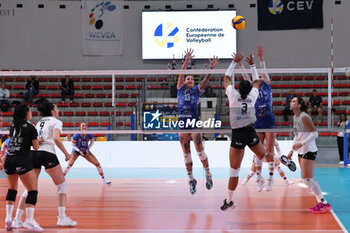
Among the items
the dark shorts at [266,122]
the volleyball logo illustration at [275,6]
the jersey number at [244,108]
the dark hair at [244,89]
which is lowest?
the dark shorts at [266,122]

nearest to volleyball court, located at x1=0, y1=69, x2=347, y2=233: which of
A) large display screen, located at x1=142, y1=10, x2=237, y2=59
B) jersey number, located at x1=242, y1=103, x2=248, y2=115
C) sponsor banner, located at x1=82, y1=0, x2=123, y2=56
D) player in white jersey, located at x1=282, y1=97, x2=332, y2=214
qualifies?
player in white jersey, located at x1=282, y1=97, x2=332, y2=214

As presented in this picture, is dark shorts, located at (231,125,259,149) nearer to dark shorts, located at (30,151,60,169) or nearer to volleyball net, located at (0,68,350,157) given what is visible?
volleyball net, located at (0,68,350,157)

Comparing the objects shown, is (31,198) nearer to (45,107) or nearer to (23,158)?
(23,158)

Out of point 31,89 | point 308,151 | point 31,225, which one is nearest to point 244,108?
point 308,151

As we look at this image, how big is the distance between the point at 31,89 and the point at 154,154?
8.66 m

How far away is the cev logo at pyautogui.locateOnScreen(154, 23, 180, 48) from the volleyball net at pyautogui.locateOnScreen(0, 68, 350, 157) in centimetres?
240

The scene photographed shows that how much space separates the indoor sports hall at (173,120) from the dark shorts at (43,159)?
2cm

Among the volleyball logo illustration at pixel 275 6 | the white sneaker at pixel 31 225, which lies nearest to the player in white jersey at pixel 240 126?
the white sneaker at pixel 31 225

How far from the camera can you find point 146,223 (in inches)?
280

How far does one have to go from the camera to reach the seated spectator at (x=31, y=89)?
20.0 m

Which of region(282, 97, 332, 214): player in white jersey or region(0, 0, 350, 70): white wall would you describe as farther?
region(0, 0, 350, 70): white wall

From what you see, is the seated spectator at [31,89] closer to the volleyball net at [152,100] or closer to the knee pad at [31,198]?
the volleyball net at [152,100]

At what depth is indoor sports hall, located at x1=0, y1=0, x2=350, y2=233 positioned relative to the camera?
Result: 7137 millimetres

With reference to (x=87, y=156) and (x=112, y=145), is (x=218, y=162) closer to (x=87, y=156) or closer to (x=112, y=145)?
(x=112, y=145)
